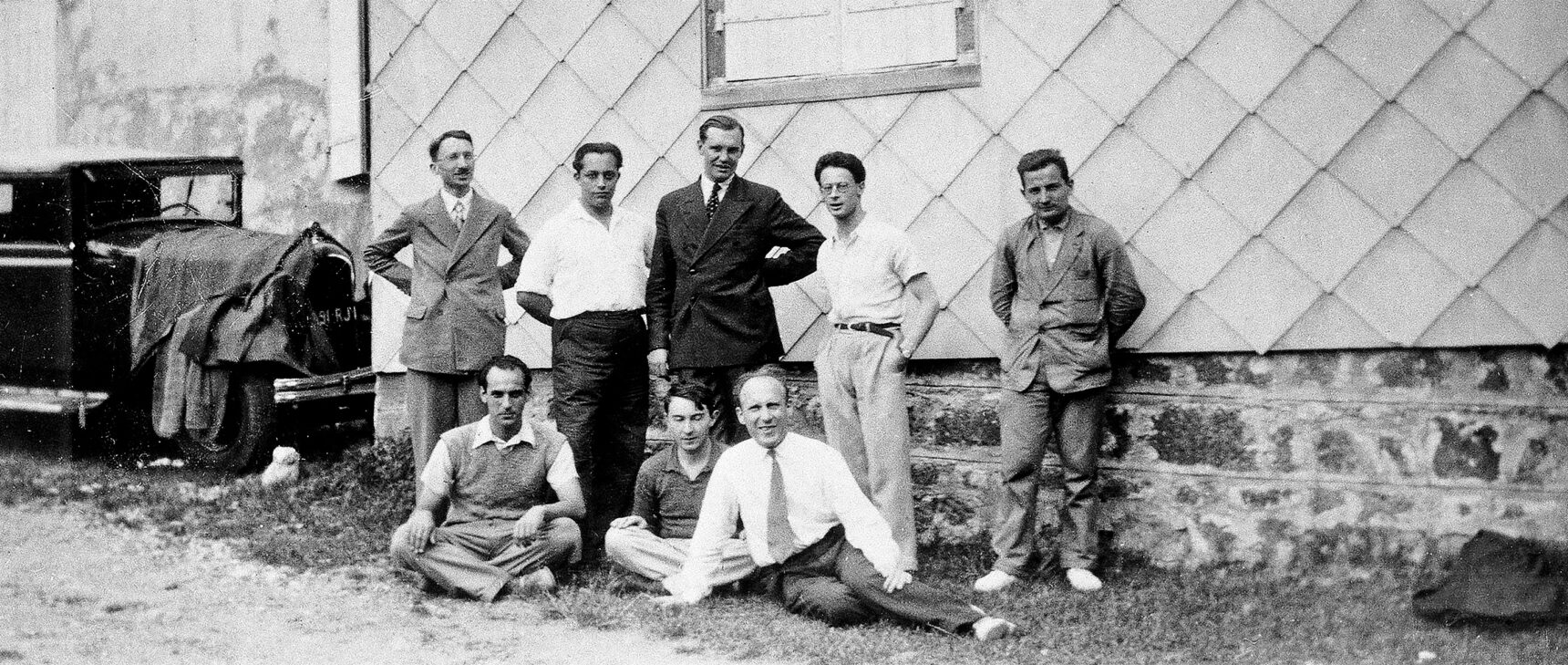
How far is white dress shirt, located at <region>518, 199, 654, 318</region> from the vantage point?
538 cm

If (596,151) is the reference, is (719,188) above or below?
below

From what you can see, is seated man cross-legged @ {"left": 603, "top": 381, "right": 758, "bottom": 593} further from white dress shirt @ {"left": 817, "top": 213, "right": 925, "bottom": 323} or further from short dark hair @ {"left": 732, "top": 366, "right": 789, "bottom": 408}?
white dress shirt @ {"left": 817, "top": 213, "right": 925, "bottom": 323}

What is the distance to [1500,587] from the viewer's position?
4465 millimetres

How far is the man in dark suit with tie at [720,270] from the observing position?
523 centimetres

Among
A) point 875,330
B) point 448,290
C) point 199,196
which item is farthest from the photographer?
point 199,196

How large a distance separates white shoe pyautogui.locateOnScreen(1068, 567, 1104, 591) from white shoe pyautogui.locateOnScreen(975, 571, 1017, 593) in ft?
0.67

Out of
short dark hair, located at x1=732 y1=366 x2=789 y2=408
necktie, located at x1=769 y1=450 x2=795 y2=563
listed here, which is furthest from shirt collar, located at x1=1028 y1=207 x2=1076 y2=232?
necktie, located at x1=769 y1=450 x2=795 y2=563

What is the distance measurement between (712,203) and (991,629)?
6.55ft

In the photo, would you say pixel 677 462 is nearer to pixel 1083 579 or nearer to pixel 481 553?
pixel 481 553

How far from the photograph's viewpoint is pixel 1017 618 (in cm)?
Result: 455

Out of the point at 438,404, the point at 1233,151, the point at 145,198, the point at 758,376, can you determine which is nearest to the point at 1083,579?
the point at 758,376

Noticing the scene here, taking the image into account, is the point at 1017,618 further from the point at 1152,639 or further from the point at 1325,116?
the point at 1325,116

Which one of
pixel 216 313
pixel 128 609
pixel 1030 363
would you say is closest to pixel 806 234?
pixel 1030 363

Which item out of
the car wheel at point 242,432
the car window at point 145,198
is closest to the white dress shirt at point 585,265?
the car wheel at point 242,432
